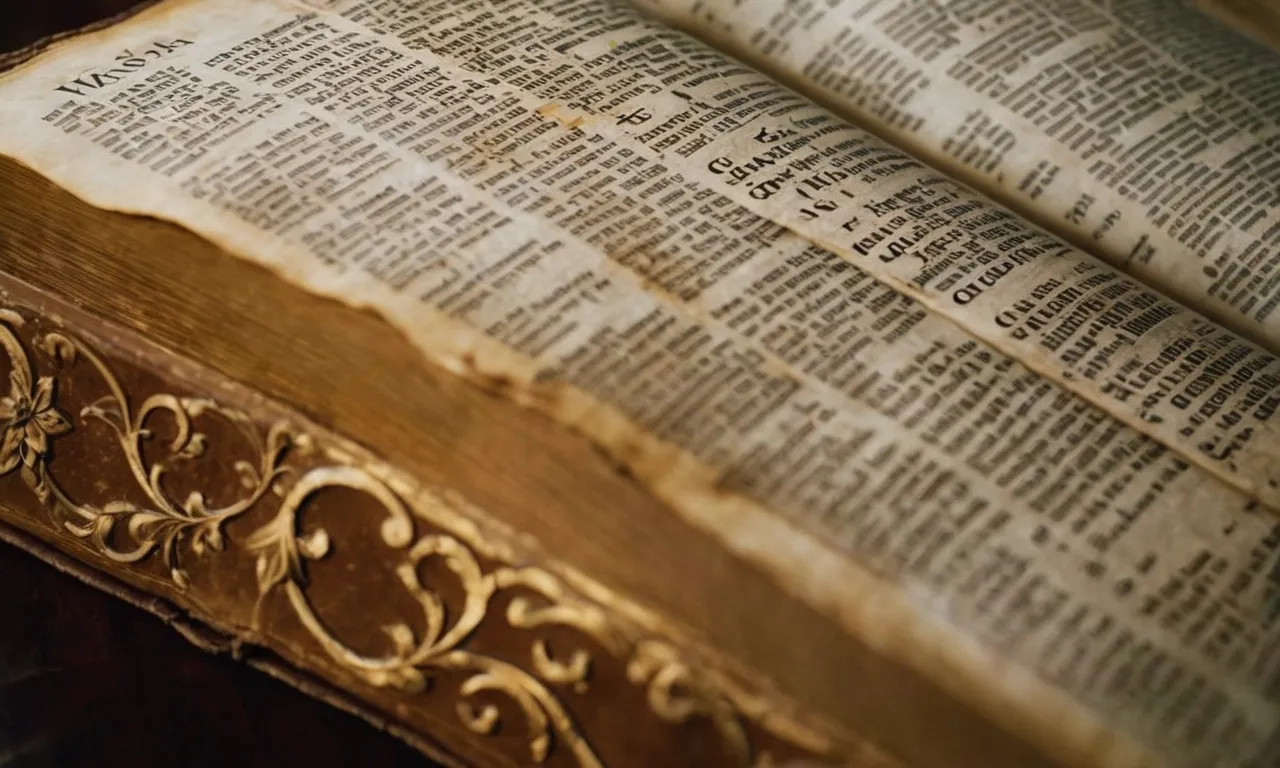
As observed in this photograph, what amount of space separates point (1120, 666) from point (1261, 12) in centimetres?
69

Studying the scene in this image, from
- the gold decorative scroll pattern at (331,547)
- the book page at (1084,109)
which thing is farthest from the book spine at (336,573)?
the book page at (1084,109)

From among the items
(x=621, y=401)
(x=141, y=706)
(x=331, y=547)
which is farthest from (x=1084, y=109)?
(x=141, y=706)

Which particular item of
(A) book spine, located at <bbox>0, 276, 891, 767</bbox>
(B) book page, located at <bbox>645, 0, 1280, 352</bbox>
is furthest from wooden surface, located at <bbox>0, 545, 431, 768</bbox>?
(B) book page, located at <bbox>645, 0, 1280, 352</bbox>

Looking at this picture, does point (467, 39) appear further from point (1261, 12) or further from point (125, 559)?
point (1261, 12)

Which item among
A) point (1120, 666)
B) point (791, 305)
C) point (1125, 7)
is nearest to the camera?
point (1120, 666)

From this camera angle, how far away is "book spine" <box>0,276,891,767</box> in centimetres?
52

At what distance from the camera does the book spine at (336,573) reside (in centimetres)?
52

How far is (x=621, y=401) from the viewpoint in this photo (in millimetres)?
532

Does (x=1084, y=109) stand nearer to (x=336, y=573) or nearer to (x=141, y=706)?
(x=336, y=573)

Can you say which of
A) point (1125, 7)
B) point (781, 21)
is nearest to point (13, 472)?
point (781, 21)

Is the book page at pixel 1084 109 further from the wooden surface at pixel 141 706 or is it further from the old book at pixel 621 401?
the wooden surface at pixel 141 706

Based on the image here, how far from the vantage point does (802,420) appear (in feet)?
1.80

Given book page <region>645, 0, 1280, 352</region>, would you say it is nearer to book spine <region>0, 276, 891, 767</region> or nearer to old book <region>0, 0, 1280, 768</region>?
old book <region>0, 0, 1280, 768</region>

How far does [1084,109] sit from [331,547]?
1.90 feet
